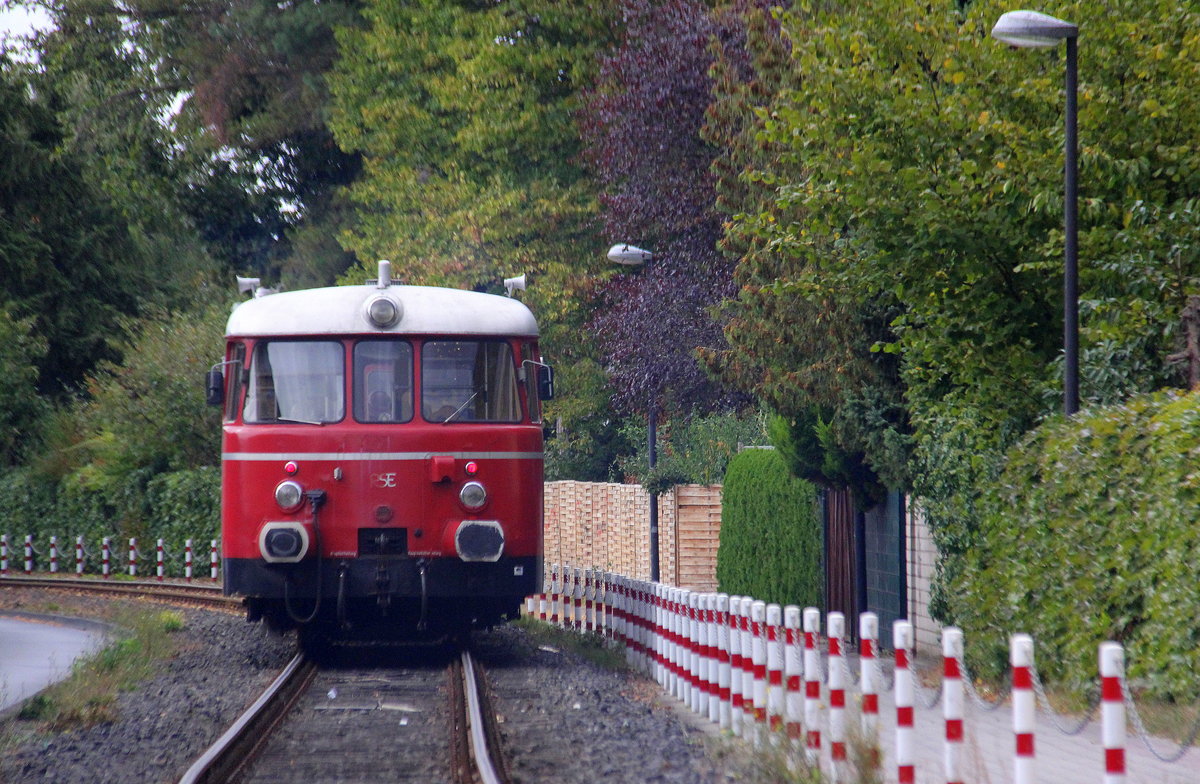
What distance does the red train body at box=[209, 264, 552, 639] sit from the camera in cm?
1473

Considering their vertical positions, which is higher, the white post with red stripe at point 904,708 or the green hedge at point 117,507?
the green hedge at point 117,507

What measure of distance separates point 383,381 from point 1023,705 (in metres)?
9.51

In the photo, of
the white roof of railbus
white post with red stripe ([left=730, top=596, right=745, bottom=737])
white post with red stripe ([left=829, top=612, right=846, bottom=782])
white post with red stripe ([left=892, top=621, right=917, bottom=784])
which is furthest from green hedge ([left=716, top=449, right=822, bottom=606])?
white post with red stripe ([left=892, top=621, right=917, bottom=784])

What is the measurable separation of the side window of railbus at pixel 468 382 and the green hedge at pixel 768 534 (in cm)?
654

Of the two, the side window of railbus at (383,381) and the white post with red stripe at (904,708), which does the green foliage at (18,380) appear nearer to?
the side window of railbus at (383,381)

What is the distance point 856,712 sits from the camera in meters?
9.07

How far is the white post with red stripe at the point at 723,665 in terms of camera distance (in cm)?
1170

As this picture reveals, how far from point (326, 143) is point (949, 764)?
4267 centimetres

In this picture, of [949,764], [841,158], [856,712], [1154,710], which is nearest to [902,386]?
[841,158]

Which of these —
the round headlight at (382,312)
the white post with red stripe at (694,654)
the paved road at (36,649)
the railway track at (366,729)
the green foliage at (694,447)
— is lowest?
the paved road at (36,649)

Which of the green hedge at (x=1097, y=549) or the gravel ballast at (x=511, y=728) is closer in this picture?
the green hedge at (x=1097, y=549)

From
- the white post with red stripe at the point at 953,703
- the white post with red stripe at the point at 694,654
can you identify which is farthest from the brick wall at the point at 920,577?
the white post with red stripe at the point at 953,703

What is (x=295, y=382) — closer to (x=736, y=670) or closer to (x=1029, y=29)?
(x=736, y=670)

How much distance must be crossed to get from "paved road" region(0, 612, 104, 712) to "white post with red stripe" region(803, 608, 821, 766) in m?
6.62
